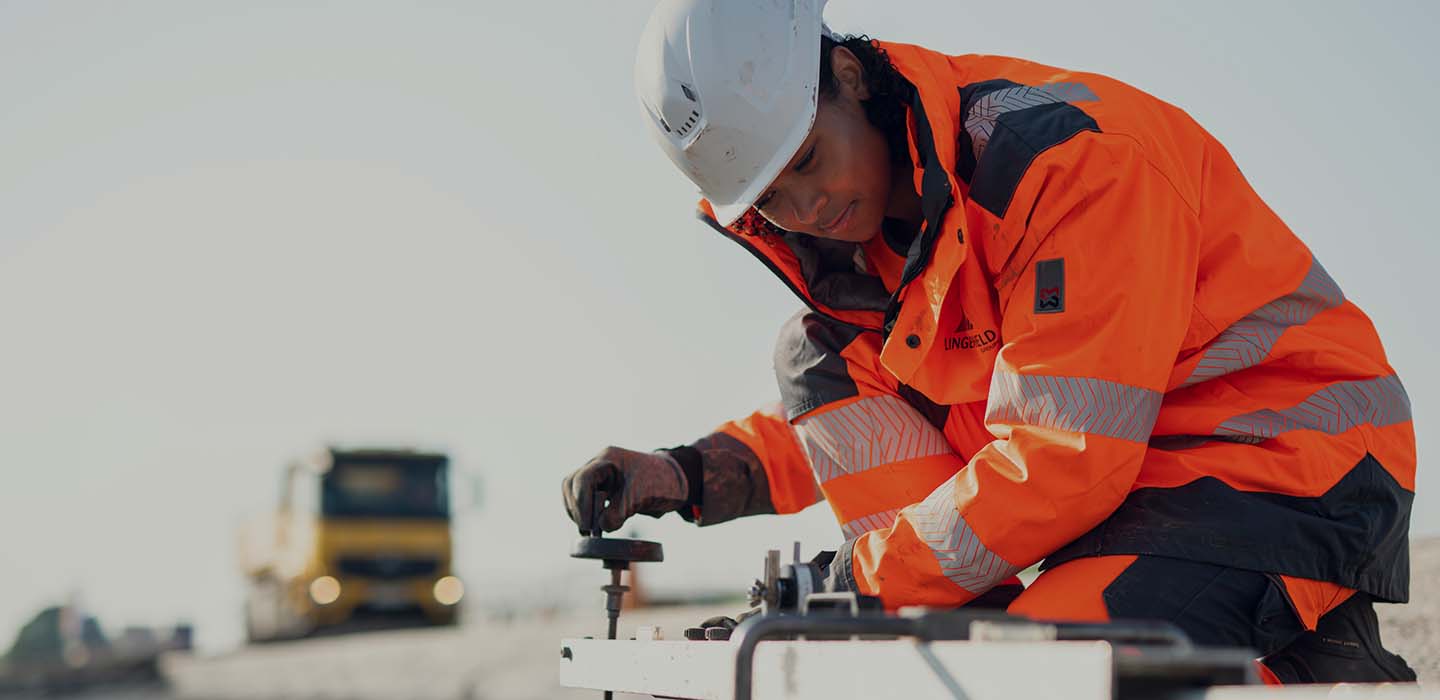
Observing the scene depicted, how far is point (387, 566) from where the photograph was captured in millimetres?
21109

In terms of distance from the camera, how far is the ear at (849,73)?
3.20 meters

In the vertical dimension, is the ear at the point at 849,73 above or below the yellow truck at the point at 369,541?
above

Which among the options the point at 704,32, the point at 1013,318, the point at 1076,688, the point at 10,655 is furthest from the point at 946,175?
the point at 10,655

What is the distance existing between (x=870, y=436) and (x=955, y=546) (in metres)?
0.83

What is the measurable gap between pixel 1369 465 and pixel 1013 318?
0.68m

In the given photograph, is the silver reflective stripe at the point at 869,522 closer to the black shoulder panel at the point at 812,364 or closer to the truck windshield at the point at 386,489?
the black shoulder panel at the point at 812,364

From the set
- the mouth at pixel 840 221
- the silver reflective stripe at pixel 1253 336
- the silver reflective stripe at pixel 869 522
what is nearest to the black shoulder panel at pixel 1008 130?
the mouth at pixel 840 221

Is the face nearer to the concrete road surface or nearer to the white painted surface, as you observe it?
the white painted surface

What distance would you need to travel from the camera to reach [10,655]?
2683 centimetres

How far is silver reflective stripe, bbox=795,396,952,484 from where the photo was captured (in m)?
3.38

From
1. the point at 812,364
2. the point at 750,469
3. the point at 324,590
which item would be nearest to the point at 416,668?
the point at 324,590

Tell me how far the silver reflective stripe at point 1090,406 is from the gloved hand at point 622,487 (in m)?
1.28

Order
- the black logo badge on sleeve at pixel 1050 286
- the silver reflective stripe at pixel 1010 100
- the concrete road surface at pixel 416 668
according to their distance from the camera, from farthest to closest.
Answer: the concrete road surface at pixel 416 668 < the silver reflective stripe at pixel 1010 100 < the black logo badge on sleeve at pixel 1050 286

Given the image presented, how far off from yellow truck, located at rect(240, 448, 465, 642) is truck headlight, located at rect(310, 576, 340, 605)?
14mm
